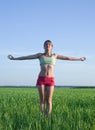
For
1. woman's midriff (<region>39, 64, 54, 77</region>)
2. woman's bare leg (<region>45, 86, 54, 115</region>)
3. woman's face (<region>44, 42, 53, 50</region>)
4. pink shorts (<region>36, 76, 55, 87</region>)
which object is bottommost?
woman's bare leg (<region>45, 86, 54, 115</region>)

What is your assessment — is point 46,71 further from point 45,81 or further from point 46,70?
point 45,81

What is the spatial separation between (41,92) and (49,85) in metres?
0.21

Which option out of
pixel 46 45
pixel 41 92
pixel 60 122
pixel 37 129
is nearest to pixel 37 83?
pixel 41 92

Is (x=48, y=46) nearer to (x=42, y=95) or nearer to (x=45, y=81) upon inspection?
(x=45, y=81)

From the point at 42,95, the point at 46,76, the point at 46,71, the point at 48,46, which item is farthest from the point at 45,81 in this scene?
the point at 48,46

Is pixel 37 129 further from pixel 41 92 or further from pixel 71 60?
pixel 71 60

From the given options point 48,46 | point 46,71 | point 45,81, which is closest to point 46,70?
point 46,71

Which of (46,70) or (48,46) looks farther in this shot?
(46,70)

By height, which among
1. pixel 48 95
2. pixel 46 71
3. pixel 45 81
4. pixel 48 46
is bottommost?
pixel 48 95

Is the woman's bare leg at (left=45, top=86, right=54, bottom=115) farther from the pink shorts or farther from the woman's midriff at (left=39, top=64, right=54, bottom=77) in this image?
the woman's midriff at (left=39, top=64, right=54, bottom=77)

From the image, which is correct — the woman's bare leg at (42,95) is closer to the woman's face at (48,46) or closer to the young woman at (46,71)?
the young woman at (46,71)

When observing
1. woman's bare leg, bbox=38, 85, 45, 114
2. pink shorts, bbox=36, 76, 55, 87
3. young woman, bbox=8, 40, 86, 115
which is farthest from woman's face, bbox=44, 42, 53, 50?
woman's bare leg, bbox=38, 85, 45, 114

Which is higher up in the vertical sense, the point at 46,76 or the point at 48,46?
the point at 48,46

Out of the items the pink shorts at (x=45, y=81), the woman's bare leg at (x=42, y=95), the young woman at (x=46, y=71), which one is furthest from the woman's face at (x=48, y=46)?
the woman's bare leg at (x=42, y=95)
